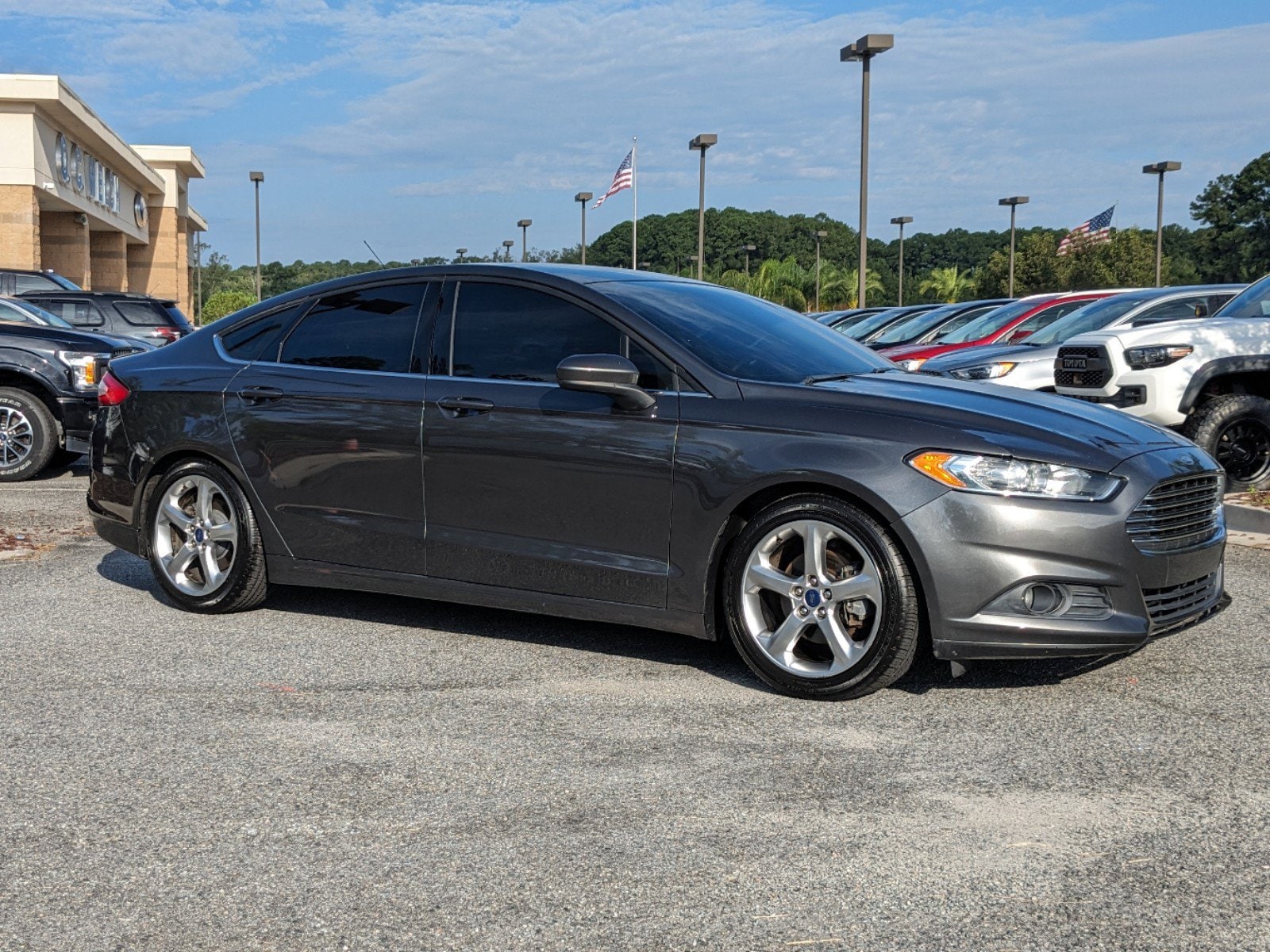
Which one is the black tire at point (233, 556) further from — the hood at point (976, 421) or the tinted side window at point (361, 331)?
the hood at point (976, 421)

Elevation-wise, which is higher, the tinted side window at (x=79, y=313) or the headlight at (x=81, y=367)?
the tinted side window at (x=79, y=313)

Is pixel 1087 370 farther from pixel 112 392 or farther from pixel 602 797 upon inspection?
pixel 602 797

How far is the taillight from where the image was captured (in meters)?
6.95

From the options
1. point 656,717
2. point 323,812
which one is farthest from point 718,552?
point 323,812

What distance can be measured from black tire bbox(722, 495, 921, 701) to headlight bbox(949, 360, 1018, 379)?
8.04 m

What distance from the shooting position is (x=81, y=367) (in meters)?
12.3

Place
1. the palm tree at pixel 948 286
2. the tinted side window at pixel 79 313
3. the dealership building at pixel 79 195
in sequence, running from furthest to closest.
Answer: the palm tree at pixel 948 286 → the dealership building at pixel 79 195 → the tinted side window at pixel 79 313

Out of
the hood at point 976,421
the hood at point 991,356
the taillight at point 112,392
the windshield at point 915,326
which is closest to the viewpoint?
the hood at point 976,421

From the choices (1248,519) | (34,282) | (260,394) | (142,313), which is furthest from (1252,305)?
(34,282)

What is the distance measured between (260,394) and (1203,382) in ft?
22.9

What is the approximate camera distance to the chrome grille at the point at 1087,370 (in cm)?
1069

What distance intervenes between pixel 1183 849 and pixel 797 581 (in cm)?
179

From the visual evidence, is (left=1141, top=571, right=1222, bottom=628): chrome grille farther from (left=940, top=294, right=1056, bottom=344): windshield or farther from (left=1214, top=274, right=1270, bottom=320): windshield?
(left=940, top=294, right=1056, bottom=344): windshield

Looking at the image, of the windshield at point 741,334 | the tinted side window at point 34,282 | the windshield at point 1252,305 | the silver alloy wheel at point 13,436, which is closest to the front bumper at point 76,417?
the silver alloy wheel at point 13,436
